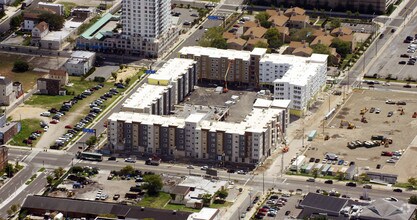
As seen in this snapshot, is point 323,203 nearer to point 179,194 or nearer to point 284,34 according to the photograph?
point 179,194

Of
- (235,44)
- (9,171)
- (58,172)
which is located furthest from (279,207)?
(235,44)

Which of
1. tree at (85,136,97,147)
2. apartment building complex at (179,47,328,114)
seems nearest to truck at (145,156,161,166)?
tree at (85,136,97,147)

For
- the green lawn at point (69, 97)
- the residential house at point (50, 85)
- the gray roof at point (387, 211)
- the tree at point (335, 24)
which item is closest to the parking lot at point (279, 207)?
the gray roof at point (387, 211)

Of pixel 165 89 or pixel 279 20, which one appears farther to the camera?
pixel 279 20

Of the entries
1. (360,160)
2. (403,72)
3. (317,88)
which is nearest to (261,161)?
(360,160)

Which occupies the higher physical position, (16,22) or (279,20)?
(279,20)

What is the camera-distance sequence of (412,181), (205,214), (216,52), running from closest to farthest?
(205,214)
(412,181)
(216,52)
